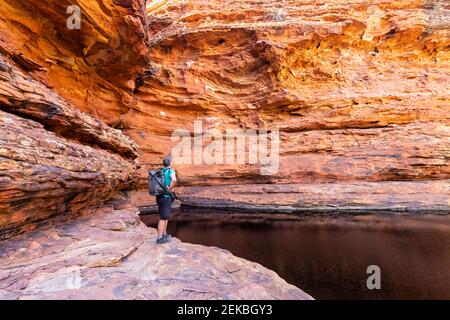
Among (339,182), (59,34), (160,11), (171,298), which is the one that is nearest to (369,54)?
(339,182)

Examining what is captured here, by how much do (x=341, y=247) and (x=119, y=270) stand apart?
23.0ft

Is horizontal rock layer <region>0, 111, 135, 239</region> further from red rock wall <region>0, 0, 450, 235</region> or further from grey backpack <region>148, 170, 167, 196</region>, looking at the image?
red rock wall <region>0, 0, 450, 235</region>

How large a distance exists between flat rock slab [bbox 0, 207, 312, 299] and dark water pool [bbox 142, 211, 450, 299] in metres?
1.87

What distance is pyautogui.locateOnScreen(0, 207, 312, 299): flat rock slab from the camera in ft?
11.8

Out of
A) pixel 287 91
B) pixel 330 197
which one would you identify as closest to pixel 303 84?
pixel 287 91

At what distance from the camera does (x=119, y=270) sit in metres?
4.40

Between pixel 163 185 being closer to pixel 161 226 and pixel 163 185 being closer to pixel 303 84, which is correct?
pixel 161 226

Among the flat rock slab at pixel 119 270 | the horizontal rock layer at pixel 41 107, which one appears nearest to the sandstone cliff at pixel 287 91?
the horizontal rock layer at pixel 41 107

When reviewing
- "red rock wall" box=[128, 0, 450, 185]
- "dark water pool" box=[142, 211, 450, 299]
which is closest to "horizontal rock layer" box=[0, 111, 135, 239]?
"dark water pool" box=[142, 211, 450, 299]

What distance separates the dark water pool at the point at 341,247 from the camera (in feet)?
18.3

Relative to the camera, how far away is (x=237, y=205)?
16.3 metres

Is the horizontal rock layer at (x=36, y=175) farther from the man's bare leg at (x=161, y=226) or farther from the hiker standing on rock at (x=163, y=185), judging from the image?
the man's bare leg at (x=161, y=226)
